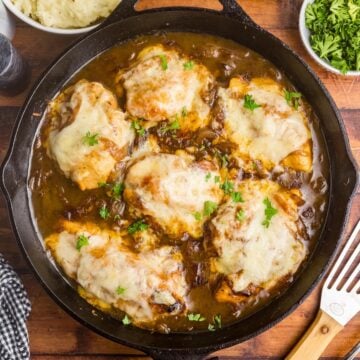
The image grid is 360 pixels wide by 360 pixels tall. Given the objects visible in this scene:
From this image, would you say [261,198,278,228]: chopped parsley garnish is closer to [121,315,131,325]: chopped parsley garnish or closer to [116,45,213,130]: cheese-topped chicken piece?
[116,45,213,130]: cheese-topped chicken piece

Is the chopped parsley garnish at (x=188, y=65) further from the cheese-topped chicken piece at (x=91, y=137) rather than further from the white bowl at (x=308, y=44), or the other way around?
the white bowl at (x=308, y=44)

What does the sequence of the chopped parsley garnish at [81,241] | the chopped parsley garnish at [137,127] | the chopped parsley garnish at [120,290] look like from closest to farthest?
the chopped parsley garnish at [120,290] < the chopped parsley garnish at [81,241] < the chopped parsley garnish at [137,127]

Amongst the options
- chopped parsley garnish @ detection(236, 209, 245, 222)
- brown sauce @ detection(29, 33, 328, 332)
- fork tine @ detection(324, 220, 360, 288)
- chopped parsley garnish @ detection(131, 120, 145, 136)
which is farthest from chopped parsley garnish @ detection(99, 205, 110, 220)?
fork tine @ detection(324, 220, 360, 288)

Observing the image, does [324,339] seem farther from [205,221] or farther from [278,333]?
[205,221]

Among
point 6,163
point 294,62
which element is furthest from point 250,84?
point 6,163

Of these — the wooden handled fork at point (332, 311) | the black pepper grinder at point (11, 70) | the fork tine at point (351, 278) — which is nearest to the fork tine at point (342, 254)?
the wooden handled fork at point (332, 311)

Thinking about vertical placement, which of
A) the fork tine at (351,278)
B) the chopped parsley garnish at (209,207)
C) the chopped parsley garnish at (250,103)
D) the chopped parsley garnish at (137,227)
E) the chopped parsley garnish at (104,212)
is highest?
the chopped parsley garnish at (250,103)

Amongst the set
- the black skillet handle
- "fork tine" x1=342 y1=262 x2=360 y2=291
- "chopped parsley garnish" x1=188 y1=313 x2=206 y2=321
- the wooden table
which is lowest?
the wooden table

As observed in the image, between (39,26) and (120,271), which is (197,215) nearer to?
(120,271)
